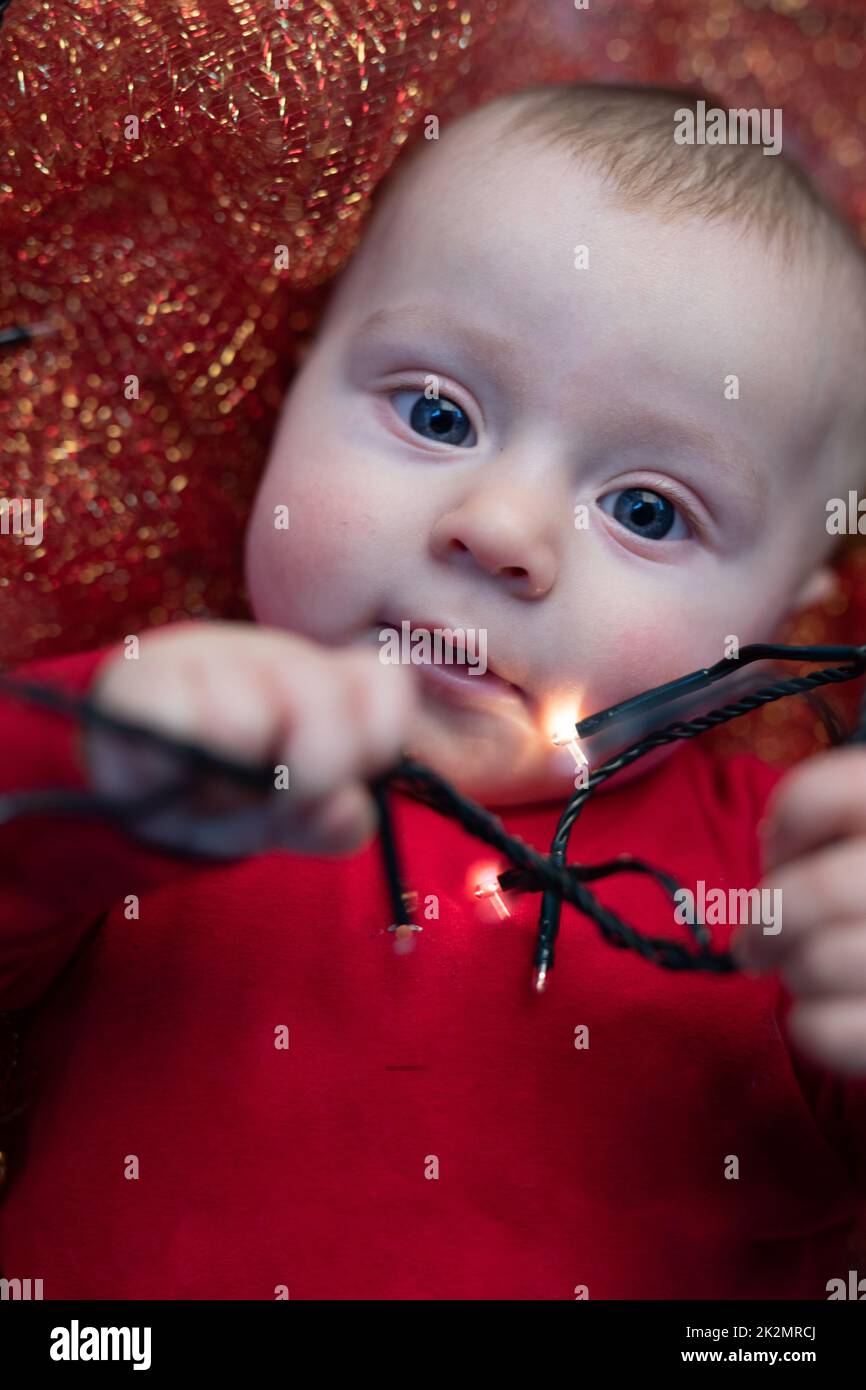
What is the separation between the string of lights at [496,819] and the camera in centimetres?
47

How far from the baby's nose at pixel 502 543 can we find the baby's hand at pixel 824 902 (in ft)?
0.75

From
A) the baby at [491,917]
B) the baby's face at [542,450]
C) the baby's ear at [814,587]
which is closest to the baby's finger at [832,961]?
the baby at [491,917]

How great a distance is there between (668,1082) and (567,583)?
0.33 meters

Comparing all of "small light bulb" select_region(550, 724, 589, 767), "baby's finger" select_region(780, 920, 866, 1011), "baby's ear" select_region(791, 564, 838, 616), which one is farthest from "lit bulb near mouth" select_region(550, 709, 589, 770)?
"baby's ear" select_region(791, 564, 838, 616)

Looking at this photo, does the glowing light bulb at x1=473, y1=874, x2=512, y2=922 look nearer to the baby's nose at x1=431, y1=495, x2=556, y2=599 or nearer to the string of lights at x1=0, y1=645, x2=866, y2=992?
the string of lights at x1=0, y1=645, x2=866, y2=992

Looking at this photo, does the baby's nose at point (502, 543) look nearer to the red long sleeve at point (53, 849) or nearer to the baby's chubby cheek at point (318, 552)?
the baby's chubby cheek at point (318, 552)

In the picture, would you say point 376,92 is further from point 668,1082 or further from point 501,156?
point 668,1082

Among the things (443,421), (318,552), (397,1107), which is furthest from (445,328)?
(397,1107)

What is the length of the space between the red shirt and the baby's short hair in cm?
46

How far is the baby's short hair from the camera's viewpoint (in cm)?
91

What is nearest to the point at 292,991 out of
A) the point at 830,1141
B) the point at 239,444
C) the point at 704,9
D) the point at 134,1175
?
the point at 134,1175

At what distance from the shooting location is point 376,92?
1.01 m

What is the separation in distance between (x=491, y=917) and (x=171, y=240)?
571 millimetres

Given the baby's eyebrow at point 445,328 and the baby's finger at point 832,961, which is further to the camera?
the baby's eyebrow at point 445,328
